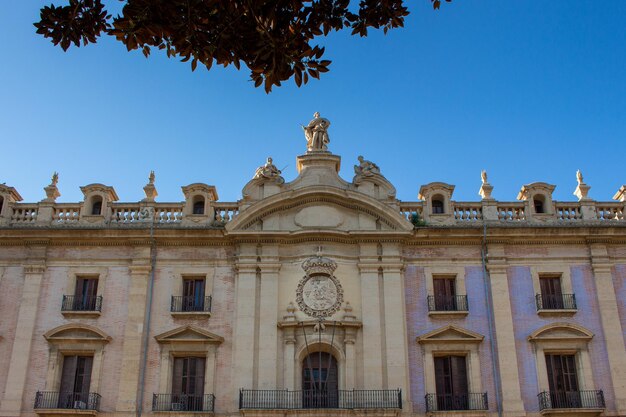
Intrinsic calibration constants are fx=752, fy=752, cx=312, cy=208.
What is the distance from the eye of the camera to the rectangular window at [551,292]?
27281 millimetres

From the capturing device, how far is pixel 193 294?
27750mm

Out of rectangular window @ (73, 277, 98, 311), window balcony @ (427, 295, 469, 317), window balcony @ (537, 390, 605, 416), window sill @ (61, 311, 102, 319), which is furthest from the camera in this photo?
rectangular window @ (73, 277, 98, 311)

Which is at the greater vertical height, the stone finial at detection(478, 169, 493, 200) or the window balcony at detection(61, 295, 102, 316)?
the stone finial at detection(478, 169, 493, 200)

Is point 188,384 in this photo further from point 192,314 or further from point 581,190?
point 581,190

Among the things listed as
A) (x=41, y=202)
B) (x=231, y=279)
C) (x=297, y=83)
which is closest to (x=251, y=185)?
(x=231, y=279)

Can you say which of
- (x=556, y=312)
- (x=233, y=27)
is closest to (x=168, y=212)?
(x=556, y=312)

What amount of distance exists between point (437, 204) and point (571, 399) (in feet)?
28.4

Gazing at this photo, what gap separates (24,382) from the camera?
26.1 m

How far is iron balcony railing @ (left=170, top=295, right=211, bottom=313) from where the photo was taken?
89.2 feet

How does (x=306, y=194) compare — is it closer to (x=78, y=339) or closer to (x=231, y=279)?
(x=231, y=279)

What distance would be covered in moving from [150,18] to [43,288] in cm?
2077

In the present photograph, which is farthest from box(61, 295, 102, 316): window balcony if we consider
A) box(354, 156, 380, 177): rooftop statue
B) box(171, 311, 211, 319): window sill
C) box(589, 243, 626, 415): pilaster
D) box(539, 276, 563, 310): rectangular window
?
box(589, 243, 626, 415): pilaster

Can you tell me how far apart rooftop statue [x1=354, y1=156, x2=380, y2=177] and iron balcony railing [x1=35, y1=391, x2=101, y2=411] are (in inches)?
496

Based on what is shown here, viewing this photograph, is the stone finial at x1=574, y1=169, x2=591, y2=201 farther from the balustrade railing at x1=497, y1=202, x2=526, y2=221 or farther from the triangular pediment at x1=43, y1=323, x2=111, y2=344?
the triangular pediment at x1=43, y1=323, x2=111, y2=344
